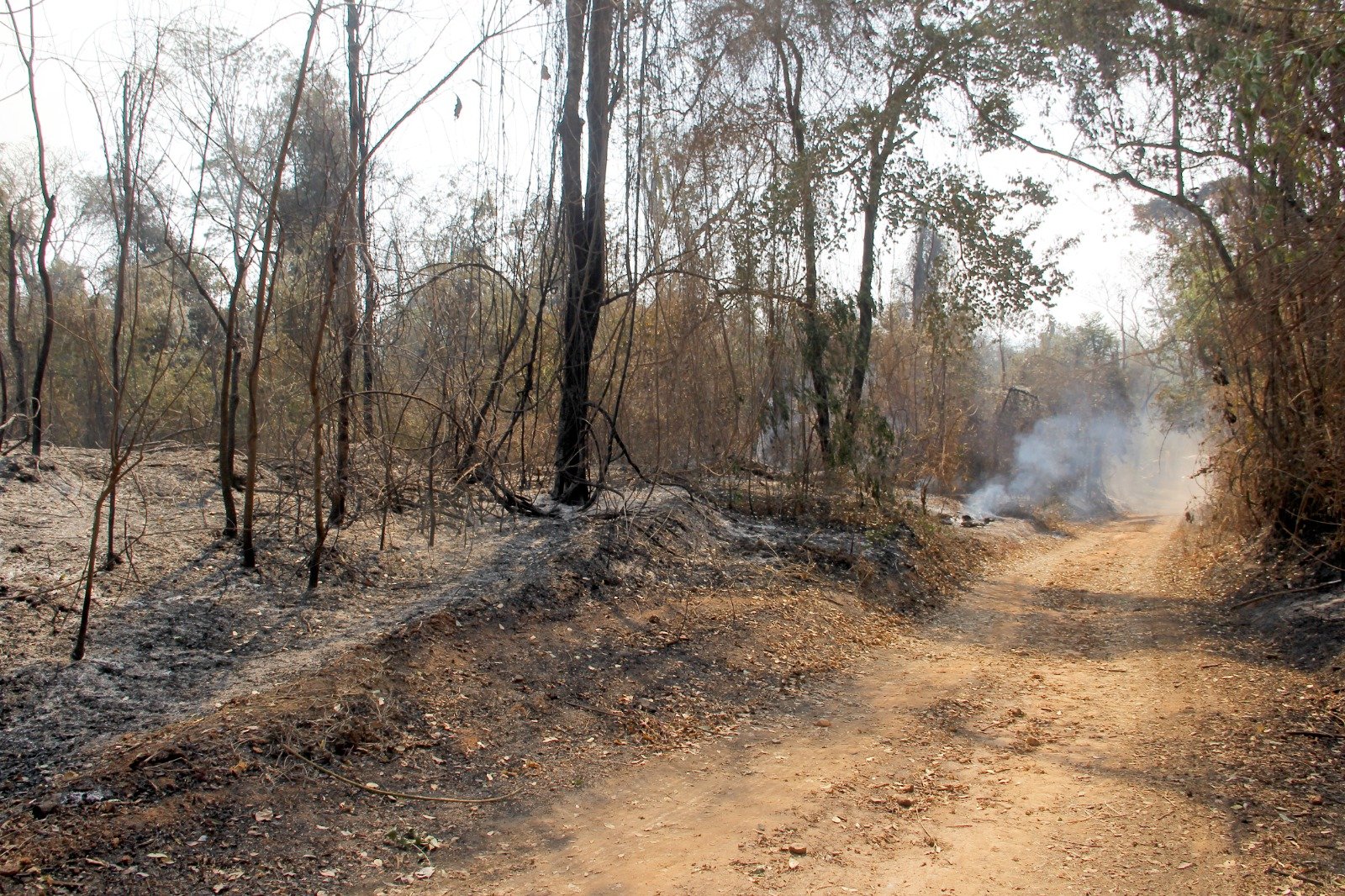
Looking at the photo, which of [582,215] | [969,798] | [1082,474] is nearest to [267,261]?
[582,215]

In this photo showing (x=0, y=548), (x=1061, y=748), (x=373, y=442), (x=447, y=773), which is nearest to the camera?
(x=447, y=773)

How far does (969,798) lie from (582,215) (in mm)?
6902

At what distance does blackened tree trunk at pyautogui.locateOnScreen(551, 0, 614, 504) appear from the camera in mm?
9258

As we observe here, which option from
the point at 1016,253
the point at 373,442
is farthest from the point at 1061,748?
the point at 1016,253

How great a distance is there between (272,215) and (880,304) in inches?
382

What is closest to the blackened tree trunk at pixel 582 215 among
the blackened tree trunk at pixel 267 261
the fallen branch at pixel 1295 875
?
the blackened tree trunk at pixel 267 261

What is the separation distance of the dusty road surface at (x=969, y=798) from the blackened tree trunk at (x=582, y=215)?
4.15 meters

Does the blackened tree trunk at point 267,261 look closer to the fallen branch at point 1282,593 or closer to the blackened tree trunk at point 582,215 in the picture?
the blackened tree trunk at point 582,215

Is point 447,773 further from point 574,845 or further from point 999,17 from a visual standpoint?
point 999,17

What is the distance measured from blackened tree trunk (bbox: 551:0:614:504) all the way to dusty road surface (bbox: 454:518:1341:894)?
415 centimetres

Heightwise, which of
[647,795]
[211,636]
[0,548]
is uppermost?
[0,548]

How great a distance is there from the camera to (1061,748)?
5320mm

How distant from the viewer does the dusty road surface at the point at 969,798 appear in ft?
12.3

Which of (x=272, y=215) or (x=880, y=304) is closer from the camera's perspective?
(x=272, y=215)
